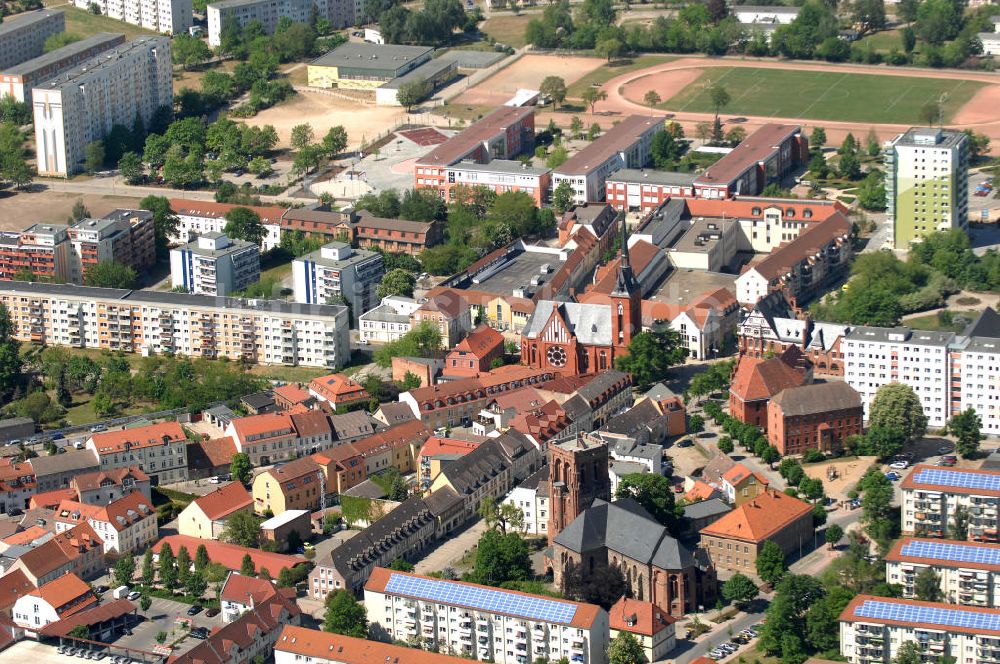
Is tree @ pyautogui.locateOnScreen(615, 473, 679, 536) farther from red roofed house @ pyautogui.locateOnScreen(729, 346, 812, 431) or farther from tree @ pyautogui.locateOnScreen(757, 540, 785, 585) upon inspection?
red roofed house @ pyautogui.locateOnScreen(729, 346, 812, 431)

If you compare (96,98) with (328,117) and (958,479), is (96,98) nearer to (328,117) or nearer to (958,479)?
(328,117)

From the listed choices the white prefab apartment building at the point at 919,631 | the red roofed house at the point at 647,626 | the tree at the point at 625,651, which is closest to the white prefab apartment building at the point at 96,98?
the red roofed house at the point at 647,626

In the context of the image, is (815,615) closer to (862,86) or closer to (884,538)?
(884,538)

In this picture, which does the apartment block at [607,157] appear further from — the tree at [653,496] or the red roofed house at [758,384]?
the tree at [653,496]

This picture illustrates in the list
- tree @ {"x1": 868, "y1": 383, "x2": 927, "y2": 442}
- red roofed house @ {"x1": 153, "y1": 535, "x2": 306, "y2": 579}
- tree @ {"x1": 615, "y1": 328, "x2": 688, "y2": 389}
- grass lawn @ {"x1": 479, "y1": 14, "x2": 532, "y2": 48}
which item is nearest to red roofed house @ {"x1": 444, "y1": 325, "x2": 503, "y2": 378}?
tree @ {"x1": 615, "y1": 328, "x2": 688, "y2": 389}

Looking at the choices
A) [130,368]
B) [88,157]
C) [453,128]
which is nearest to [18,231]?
[88,157]

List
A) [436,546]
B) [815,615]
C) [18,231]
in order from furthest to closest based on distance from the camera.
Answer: [18,231] < [436,546] < [815,615]
